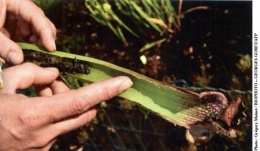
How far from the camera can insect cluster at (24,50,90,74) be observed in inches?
34.8

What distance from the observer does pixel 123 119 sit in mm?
1470

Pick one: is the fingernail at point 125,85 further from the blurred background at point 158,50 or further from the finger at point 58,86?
the blurred background at point 158,50

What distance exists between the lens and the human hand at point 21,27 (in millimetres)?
921

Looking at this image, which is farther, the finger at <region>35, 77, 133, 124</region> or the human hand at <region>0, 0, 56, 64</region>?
the human hand at <region>0, 0, 56, 64</region>

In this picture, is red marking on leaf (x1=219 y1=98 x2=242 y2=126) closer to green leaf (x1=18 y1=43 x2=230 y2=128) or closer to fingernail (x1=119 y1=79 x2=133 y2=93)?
green leaf (x1=18 y1=43 x2=230 y2=128)

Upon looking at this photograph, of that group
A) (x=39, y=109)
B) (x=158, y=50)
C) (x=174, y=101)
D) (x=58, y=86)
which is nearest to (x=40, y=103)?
(x=39, y=109)

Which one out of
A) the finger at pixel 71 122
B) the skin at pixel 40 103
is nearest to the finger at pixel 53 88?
the skin at pixel 40 103

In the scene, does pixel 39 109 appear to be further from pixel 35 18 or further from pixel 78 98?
pixel 35 18

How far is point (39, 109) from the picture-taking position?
31.1 inches

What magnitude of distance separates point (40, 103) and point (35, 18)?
330 millimetres

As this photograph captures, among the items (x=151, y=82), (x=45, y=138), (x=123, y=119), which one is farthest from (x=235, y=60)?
(x=45, y=138)

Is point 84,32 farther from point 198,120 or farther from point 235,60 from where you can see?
point 198,120

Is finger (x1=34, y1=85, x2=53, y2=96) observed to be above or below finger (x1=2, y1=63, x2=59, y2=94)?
below

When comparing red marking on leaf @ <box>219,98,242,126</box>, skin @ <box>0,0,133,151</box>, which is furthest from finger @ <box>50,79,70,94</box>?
red marking on leaf @ <box>219,98,242,126</box>
